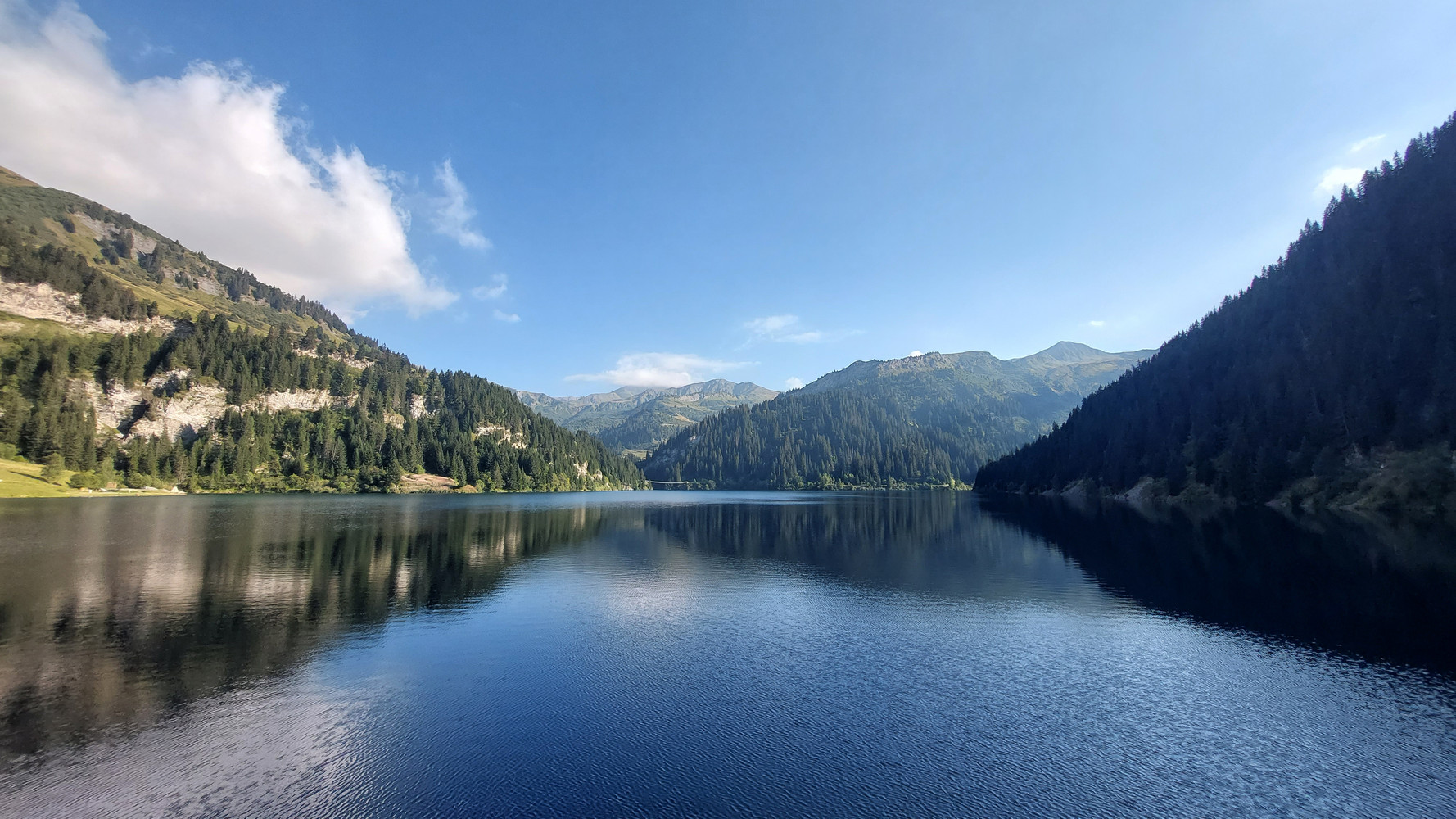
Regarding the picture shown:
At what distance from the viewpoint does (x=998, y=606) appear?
127 ft

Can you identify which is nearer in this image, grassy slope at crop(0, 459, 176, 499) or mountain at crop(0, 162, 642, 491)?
grassy slope at crop(0, 459, 176, 499)

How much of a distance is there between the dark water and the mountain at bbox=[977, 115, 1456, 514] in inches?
2320

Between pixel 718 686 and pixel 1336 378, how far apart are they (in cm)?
14854

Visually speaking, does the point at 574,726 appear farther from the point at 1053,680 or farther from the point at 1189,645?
the point at 1189,645

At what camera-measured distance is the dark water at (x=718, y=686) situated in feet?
51.2

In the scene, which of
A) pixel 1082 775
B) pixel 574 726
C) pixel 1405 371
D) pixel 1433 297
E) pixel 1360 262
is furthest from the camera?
pixel 1360 262

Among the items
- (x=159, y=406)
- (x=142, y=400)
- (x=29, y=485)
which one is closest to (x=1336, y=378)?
(x=29, y=485)

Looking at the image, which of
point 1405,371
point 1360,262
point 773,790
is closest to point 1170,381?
point 1360,262

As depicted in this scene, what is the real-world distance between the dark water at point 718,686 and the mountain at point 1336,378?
58.9 metres

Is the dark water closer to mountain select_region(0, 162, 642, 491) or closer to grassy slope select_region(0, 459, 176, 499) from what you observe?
grassy slope select_region(0, 459, 176, 499)

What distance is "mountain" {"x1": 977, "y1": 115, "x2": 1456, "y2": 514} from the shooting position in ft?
299

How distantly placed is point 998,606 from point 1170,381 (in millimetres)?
175498

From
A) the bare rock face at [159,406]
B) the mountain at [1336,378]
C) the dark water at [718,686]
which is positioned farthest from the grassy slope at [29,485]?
the mountain at [1336,378]

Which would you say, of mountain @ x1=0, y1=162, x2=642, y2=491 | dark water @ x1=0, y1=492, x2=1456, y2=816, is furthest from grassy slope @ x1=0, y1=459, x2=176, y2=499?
dark water @ x1=0, y1=492, x2=1456, y2=816
